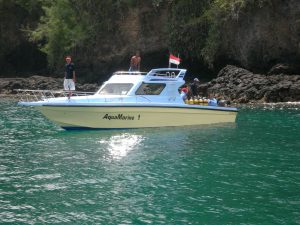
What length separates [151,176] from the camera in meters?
12.0

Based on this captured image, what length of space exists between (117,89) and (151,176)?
915cm

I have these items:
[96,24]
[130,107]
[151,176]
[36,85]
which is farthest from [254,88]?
[151,176]

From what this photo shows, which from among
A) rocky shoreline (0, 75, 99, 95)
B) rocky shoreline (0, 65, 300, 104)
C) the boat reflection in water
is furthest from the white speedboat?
rocky shoreline (0, 75, 99, 95)

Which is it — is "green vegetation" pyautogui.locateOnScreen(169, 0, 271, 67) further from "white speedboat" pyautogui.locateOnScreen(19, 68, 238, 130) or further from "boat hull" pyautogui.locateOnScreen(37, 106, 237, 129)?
"boat hull" pyautogui.locateOnScreen(37, 106, 237, 129)

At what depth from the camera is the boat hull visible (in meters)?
19.4

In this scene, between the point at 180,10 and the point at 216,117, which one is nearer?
the point at 216,117

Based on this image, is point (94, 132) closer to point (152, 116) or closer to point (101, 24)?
point (152, 116)

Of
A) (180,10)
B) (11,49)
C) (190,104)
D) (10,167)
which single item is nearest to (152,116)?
(190,104)

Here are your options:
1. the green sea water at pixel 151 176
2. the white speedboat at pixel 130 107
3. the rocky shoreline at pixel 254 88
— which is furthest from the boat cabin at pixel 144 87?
the rocky shoreline at pixel 254 88

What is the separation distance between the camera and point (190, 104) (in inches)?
833

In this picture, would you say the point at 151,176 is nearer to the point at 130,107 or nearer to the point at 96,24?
the point at 130,107

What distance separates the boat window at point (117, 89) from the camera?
20531 mm

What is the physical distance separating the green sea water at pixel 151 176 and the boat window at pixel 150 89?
5.85 ft

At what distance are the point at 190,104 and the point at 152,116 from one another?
1991 millimetres
